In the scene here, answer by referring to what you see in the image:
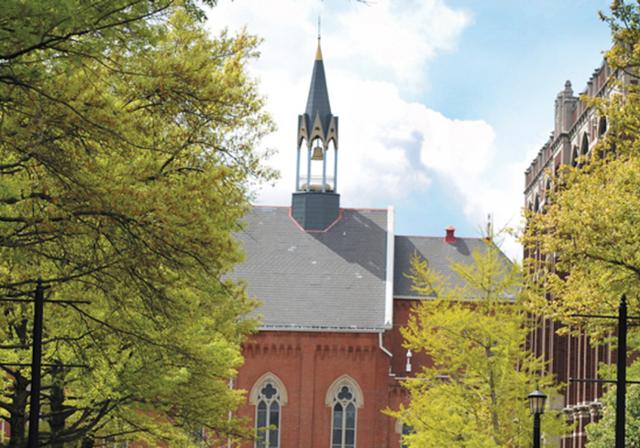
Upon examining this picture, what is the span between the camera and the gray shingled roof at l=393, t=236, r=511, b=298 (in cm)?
6625

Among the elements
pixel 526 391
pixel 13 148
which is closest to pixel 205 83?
pixel 13 148

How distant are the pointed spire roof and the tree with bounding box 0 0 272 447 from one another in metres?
46.7

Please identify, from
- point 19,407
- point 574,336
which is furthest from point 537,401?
point 574,336

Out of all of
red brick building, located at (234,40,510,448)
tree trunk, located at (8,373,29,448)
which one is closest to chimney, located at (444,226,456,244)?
red brick building, located at (234,40,510,448)

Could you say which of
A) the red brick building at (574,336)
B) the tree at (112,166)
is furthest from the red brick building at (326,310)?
the tree at (112,166)

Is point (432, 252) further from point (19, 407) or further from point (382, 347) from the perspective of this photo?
point (19, 407)

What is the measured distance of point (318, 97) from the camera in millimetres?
69000

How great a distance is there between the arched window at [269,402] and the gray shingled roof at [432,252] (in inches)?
308

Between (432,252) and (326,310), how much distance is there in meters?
6.91

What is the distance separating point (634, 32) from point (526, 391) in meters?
15.0

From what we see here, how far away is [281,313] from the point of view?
63.7 meters

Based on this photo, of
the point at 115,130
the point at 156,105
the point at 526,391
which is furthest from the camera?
the point at 526,391

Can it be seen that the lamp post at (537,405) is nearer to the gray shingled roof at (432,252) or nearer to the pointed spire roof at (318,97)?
the gray shingled roof at (432,252)

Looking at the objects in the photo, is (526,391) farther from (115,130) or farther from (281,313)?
(281,313)
